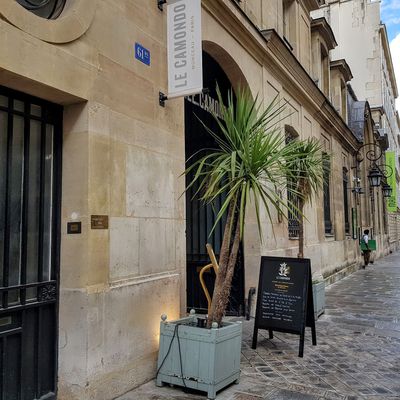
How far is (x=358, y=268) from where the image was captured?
17812mm

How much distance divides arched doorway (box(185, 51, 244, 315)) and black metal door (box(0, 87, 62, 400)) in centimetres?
410

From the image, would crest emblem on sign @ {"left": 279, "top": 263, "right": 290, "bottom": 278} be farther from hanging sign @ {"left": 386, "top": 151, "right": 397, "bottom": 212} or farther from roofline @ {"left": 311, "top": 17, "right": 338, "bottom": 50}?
hanging sign @ {"left": 386, "top": 151, "right": 397, "bottom": 212}

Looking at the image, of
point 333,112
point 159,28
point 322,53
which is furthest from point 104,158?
point 322,53

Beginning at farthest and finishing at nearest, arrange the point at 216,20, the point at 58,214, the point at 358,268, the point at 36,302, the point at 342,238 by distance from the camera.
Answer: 1. the point at 358,268
2. the point at 342,238
3. the point at 216,20
4. the point at 58,214
5. the point at 36,302

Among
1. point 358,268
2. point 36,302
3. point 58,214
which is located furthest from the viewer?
point 358,268

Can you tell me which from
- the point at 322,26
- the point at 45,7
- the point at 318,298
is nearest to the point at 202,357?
the point at 45,7

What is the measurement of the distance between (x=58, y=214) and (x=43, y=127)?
817 mm

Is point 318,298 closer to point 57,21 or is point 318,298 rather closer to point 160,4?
point 160,4

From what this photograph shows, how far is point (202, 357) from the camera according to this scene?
4027mm

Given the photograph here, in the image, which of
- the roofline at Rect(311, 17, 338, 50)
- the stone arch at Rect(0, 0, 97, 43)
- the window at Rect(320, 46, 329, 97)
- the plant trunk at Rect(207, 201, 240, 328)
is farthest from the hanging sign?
the stone arch at Rect(0, 0, 97, 43)

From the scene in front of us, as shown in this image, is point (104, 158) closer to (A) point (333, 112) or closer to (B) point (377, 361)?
(B) point (377, 361)

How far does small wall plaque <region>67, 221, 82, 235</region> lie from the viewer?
3781 mm

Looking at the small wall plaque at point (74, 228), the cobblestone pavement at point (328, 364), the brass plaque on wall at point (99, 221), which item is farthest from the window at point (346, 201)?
the small wall plaque at point (74, 228)

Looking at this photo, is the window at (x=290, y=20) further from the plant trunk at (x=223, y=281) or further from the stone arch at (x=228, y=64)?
the plant trunk at (x=223, y=281)
